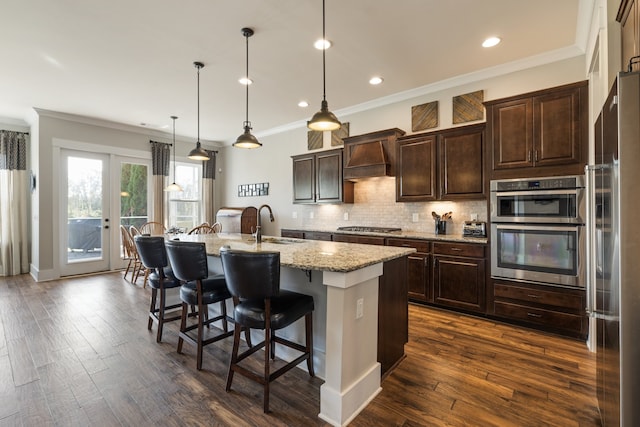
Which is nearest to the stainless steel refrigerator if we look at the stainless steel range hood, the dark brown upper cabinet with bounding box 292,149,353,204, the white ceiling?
the white ceiling

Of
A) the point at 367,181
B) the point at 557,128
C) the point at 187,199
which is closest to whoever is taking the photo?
the point at 557,128

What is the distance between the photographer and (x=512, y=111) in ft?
10.6

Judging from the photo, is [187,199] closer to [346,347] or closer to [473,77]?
[473,77]

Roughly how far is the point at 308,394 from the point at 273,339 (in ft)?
1.42

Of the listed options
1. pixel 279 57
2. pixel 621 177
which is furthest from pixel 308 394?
pixel 279 57

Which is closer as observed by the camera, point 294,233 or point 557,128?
point 557,128

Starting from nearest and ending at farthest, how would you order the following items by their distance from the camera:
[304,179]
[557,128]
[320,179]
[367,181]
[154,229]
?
[557,128]
[367,181]
[320,179]
[304,179]
[154,229]

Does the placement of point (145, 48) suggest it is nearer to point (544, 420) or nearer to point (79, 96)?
point (79, 96)

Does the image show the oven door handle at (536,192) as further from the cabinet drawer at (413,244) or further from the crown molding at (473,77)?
the crown molding at (473,77)

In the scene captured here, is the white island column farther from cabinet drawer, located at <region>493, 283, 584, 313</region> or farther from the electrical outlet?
cabinet drawer, located at <region>493, 283, 584, 313</region>

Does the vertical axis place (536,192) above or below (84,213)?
above

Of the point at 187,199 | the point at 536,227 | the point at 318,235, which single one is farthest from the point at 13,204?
the point at 536,227

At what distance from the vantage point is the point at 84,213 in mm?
5691

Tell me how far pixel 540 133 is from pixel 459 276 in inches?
68.4
